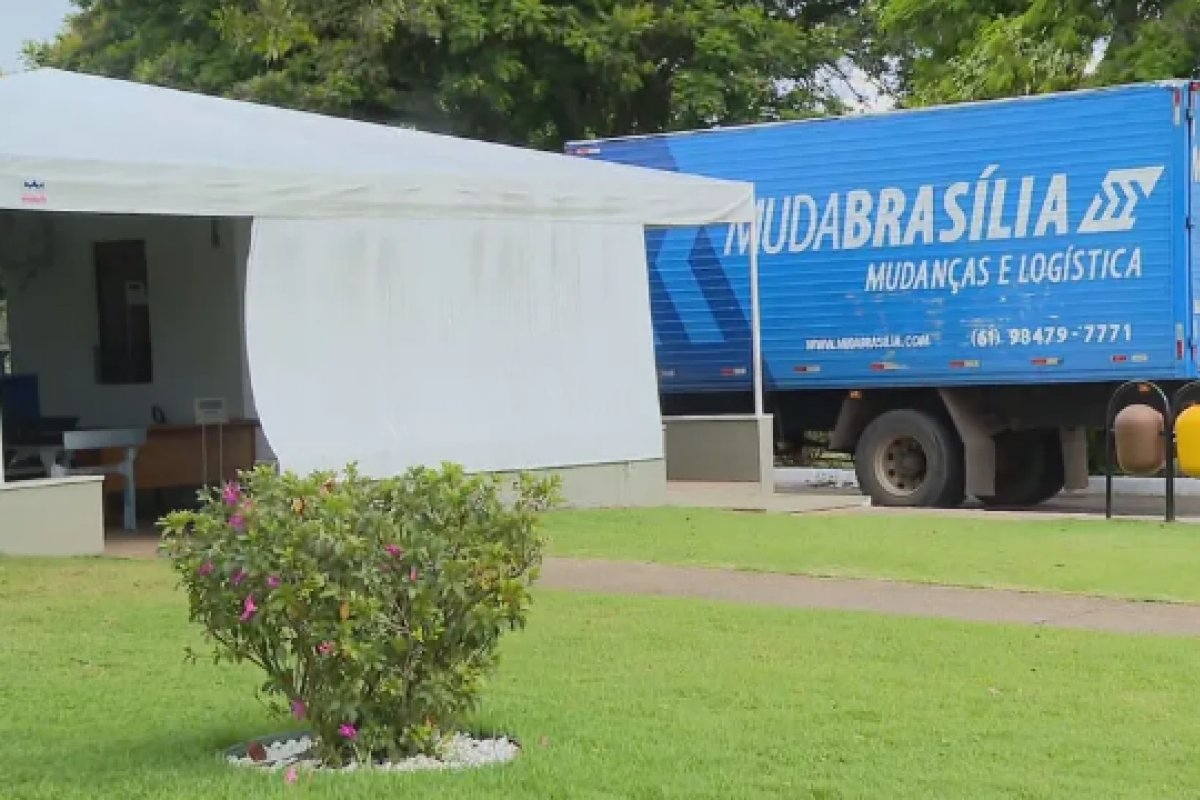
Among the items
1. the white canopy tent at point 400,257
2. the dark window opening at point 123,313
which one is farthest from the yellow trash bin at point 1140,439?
the dark window opening at point 123,313

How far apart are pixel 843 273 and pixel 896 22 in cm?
700

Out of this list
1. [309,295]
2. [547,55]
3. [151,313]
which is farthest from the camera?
[547,55]

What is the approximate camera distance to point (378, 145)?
15.2 meters

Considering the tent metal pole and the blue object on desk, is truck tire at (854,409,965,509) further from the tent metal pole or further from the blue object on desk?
the blue object on desk

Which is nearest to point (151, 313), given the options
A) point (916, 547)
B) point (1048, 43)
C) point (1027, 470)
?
point (916, 547)

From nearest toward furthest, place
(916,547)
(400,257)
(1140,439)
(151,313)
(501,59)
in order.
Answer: (916,547)
(400,257)
(1140,439)
(151,313)
(501,59)

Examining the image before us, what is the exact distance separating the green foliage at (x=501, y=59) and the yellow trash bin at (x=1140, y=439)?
39.0 feet

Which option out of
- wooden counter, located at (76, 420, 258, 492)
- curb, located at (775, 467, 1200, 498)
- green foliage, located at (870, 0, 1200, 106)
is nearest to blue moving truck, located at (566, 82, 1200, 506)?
curb, located at (775, 467, 1200, 498)

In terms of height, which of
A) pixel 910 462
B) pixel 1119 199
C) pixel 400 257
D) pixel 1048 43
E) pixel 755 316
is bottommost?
pixel 910 462

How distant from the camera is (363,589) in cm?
597

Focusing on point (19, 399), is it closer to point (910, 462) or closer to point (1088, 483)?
point (910, 462)

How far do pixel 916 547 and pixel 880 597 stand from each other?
2383mm

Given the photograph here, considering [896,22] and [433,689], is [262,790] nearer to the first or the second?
[433,689]

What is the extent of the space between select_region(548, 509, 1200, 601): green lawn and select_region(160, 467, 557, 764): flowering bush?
5834mm
